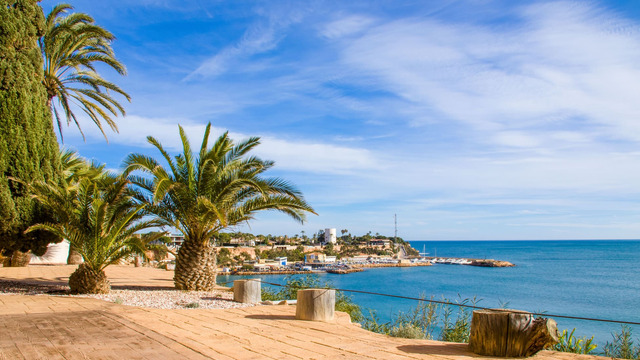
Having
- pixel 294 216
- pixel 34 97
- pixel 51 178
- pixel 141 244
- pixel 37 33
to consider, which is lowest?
pixel 141 244

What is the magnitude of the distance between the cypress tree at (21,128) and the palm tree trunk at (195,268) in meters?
3.63

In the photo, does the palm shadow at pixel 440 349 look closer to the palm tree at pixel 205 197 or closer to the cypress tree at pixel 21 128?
the palm tree at pixel 205 197

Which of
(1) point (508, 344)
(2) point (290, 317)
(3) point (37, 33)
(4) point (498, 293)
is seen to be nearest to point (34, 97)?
(3) point (37, 33)

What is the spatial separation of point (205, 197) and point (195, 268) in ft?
6.59

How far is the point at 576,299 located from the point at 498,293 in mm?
7525

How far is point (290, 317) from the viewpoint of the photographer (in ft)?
25.5

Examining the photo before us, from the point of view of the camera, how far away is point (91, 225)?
10906 millimetres

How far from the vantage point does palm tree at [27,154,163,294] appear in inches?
420

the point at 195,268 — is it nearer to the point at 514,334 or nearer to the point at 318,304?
the point at 318,304

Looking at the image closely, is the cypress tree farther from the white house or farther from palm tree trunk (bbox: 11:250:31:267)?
the white house

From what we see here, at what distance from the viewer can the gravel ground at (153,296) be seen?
959cm

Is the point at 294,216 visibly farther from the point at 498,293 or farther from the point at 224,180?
the point at 498,293

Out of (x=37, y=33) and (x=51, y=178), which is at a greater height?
(x=37, y=33)

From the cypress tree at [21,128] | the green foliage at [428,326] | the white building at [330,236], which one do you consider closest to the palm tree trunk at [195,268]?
the cypress tree at [21,128]
